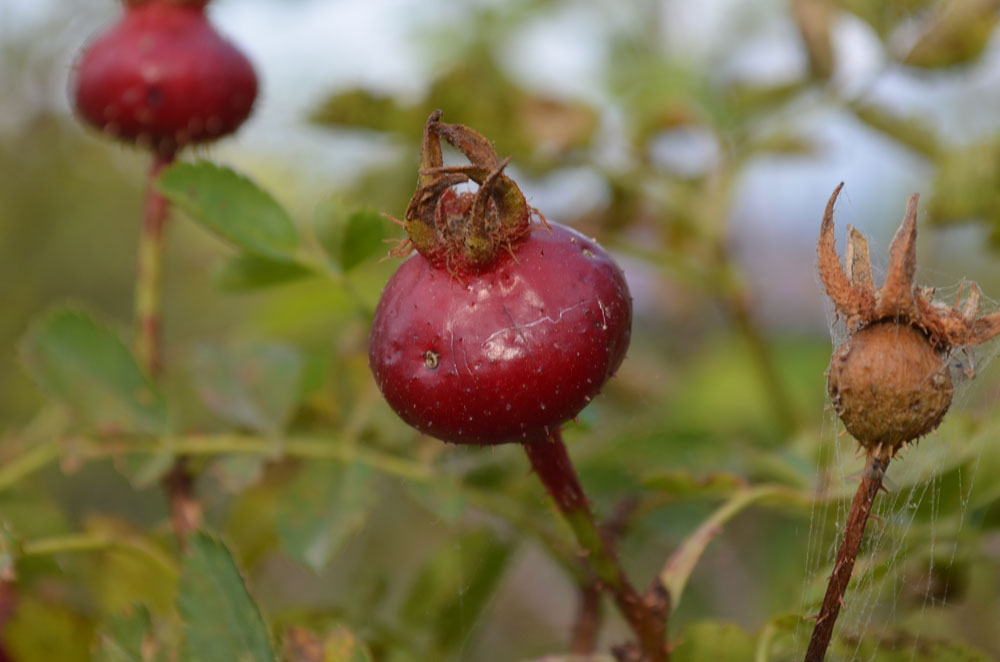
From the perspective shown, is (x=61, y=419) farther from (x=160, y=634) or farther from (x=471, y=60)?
(x=471, y=60)

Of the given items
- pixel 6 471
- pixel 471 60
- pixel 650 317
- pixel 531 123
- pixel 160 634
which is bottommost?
pixel 160 634

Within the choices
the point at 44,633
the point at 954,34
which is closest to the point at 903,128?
the point at 954,34

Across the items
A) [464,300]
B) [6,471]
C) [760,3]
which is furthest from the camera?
[760,3]

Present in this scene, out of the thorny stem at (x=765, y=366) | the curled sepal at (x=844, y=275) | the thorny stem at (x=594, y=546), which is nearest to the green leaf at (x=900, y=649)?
the thorny stem at (x=594, y=546)

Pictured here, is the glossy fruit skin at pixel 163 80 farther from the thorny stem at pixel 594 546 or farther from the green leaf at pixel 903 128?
the green leaf at pixel 903 128

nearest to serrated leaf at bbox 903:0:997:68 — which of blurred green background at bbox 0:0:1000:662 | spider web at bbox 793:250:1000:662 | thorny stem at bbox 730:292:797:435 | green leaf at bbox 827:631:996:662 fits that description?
blurred green background at bbox 0:0:1000:662

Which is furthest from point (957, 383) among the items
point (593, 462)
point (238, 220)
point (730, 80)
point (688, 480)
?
point (730, 80)
